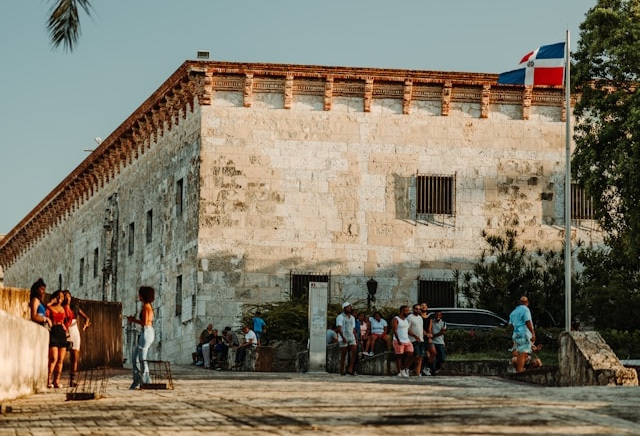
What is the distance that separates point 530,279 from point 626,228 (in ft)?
19.3

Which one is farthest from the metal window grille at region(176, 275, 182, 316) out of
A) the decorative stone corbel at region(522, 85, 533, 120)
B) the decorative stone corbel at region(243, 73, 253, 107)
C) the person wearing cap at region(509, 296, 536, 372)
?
the person wearing cap at region(509, 296, 536, 372)

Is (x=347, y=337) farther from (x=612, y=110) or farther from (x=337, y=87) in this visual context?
(x=337, y=87)

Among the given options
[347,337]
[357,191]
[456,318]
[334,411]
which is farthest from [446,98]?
[334,411]

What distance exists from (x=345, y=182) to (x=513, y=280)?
568cm

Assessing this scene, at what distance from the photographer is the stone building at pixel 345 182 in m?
40.1

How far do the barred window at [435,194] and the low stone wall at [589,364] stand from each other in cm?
1707

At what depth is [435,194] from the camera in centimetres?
4125

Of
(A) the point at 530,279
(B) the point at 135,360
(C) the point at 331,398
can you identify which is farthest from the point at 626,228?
(C) the point at 331,398

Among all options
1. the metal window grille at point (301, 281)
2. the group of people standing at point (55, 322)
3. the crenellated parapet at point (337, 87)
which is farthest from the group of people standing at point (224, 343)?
the group of people standing at point (55, 322)

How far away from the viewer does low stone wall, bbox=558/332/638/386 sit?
21.7 meters

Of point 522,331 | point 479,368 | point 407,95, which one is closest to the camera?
point 522,331

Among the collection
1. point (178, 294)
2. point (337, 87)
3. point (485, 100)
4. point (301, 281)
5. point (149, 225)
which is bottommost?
point (178, 294)

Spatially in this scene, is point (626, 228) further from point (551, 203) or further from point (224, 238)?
point (224, 238)

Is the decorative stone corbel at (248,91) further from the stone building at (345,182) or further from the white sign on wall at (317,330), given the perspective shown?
the white sign on wall at (317,330)
